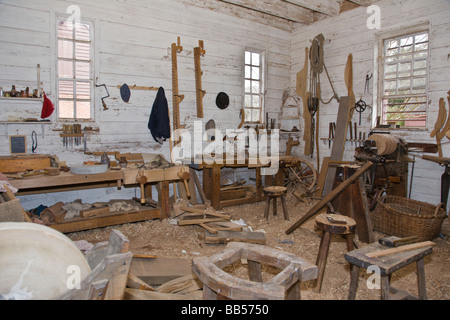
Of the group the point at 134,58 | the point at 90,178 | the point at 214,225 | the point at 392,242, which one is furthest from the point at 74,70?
the point at 392,242

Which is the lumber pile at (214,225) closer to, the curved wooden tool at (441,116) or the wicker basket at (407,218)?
the wicker basket at (407,218)

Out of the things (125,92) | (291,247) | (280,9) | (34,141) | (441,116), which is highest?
(280,9)

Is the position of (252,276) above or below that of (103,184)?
below

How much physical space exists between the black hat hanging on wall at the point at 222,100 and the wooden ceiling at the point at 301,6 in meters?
1.63

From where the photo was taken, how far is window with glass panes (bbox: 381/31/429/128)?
5.12 m

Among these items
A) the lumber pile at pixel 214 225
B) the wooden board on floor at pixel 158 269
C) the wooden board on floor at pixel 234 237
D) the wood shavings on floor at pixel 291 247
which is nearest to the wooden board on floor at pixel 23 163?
the wood shavings on floor at pixel 291 247

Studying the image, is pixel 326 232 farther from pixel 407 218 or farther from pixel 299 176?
pixel 299 176

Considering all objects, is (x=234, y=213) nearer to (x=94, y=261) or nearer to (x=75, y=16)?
(x=94, y=261)

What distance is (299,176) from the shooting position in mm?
6574

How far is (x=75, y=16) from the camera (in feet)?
15.8

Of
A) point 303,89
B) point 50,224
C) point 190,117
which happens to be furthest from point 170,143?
point 303,89

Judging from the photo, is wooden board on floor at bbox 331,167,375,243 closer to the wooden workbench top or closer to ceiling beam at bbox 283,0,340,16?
the wooden workbench top

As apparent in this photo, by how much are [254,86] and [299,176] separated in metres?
2.14

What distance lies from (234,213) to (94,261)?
326cm
